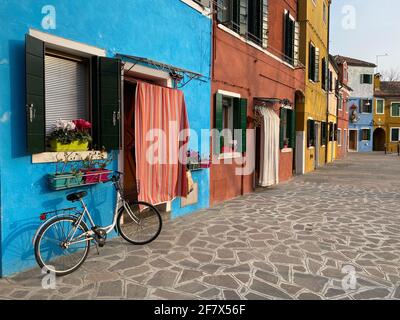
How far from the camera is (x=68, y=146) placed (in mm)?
4684

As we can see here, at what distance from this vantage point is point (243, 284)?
4082mm

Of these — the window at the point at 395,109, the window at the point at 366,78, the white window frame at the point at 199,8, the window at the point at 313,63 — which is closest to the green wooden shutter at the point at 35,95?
the white window frame at the point at 199,8

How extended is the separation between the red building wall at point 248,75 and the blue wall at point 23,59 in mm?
2209

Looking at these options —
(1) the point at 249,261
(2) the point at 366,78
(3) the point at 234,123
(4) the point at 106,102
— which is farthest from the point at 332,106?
(4) the point at 106,102

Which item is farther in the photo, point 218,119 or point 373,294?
point 218,119

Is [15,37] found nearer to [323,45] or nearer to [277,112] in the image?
[277,112]

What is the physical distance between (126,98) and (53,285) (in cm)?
394

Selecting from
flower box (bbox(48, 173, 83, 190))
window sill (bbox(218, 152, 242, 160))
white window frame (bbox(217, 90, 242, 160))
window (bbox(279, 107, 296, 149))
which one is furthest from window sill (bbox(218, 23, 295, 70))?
flower box (bbox(48, 173, 83, 190))

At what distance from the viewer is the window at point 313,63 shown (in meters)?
17.3

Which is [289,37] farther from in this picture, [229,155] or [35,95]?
[35,95]

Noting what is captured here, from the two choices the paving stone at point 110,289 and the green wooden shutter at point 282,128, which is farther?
the green wooden shutter at point 282,128

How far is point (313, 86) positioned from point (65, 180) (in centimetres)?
1612

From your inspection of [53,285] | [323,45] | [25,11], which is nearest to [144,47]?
[25,11]

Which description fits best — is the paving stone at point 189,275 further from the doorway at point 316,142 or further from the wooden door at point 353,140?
the wooden door at point 353,140
